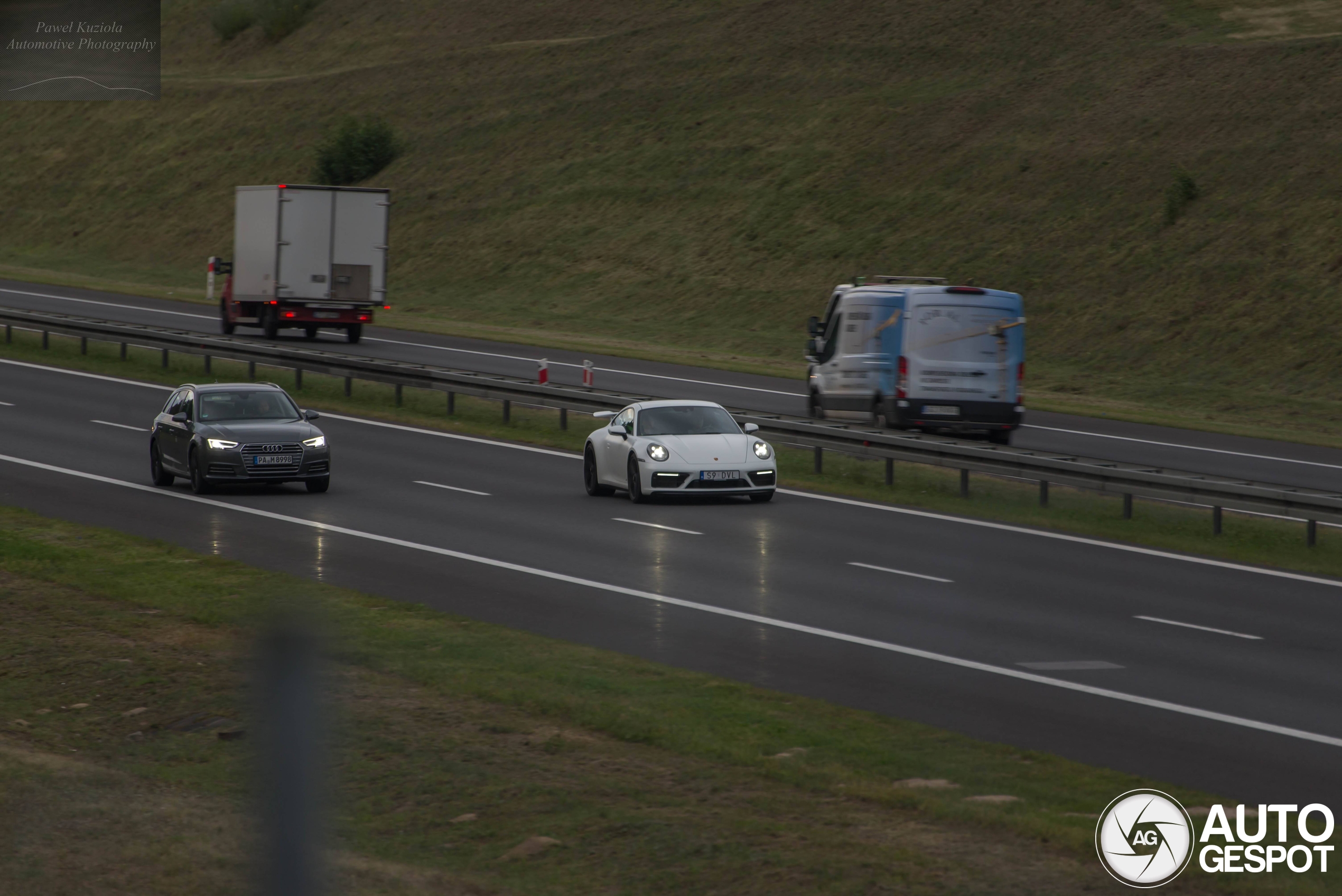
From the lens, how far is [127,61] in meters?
112

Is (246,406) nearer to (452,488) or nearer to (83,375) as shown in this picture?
(452,488)

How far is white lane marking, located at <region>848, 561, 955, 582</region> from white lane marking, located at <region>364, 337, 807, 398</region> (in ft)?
61.7

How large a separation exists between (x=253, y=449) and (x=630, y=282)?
37700mm

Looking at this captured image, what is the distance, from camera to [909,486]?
25.1m

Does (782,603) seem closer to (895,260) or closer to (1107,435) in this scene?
(1107,435)

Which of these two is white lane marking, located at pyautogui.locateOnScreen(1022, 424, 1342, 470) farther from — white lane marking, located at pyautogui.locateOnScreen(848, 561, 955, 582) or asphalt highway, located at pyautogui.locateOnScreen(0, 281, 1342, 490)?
white lane marking, located at pyautogui.locateOnScreen(848, 561, 955, 582)

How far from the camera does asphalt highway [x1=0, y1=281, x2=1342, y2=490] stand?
93.7ft

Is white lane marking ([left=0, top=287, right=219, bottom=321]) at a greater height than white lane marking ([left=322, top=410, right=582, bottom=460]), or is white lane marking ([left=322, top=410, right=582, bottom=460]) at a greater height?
white lane marking ([left=0, top=287, right=219, bottom=321])

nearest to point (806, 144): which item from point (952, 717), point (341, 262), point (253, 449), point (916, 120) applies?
point (916, 120)

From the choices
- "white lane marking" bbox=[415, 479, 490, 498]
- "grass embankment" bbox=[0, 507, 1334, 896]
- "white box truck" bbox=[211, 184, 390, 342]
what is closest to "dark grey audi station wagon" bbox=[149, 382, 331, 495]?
"white lane marking" bbox=[415, 479, 490, 498]

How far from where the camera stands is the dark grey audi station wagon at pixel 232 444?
71.9ft

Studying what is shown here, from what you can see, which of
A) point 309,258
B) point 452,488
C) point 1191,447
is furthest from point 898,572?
point 309,258

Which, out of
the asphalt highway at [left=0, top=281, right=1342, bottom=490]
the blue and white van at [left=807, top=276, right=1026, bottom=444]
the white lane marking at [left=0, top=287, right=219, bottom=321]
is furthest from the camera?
the white lane marking at [left=0, top=287, right=219, bottom=321]

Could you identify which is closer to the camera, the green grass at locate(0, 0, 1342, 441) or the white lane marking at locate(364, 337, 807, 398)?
the white lane marking at locate(364, 337, 807, 398)
